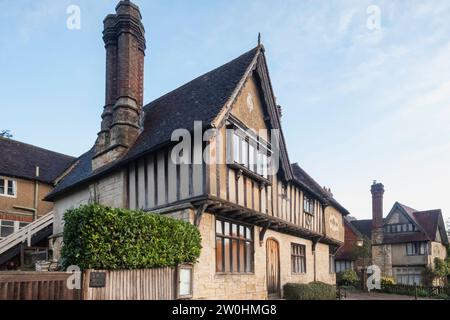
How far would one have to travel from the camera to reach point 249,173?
12.7 meters

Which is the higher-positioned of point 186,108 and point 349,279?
point 186,108

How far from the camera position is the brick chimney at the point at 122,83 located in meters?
14.1

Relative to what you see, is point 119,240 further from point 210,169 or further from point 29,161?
point 29,161

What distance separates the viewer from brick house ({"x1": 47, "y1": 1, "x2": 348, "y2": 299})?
11062mm

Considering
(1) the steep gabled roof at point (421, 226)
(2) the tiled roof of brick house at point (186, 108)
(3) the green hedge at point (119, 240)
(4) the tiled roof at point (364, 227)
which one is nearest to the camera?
(3) the green hedge at point (119, 240)

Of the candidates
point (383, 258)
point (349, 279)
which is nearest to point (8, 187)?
point (349, 279)

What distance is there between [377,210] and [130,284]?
30.4m

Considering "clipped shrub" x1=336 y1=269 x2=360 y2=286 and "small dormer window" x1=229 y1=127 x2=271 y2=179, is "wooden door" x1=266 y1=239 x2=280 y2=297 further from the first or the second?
"clipped shrub" x1=336 y1=269 x2=360 y2=286

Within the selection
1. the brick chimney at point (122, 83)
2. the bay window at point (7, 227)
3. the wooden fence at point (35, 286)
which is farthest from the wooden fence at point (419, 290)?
the wooden fence at point (35, 286)

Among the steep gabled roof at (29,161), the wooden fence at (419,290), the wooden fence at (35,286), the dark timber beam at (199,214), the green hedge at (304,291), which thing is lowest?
the wooden fence at (419,290)

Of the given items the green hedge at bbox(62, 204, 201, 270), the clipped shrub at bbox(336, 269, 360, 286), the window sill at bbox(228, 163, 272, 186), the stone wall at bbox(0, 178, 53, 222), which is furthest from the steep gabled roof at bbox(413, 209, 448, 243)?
the green hedge at bbox(62, 204, 201, 270)

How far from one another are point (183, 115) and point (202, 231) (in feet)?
12.4

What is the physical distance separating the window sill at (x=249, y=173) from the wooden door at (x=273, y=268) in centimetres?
259

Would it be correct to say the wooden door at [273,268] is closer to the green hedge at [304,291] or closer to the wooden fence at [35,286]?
the green hedge at [304,291]
